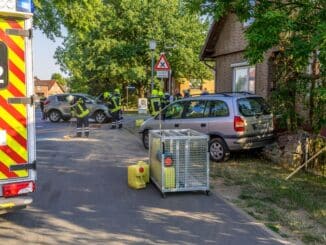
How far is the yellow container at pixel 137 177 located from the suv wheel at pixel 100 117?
16.4 metres

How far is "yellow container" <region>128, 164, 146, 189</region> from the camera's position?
864cm

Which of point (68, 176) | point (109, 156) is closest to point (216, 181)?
point (68, 176)

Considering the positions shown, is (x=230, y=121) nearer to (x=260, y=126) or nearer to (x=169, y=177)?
(x=260, y=126)

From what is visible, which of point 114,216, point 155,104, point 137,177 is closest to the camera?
point 114,216

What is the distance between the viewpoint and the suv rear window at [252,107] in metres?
11.4

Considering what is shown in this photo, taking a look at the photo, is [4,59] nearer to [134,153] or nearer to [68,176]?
[68,176]

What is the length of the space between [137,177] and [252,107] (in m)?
4.24

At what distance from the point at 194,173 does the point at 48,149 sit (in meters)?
6.95

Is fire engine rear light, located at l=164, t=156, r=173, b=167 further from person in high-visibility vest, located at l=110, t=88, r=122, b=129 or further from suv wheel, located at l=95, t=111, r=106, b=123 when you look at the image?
suv wheel, located at l=95, t=111, r=106, b=123

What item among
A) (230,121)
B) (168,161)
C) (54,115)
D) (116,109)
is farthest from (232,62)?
(54,115)

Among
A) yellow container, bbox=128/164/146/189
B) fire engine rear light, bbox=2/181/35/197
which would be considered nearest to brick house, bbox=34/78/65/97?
yellow container, bbox=128/164/146/189

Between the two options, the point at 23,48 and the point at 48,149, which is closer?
the point at 23,48

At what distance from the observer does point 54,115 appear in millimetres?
26594

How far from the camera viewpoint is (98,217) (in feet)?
22.4
